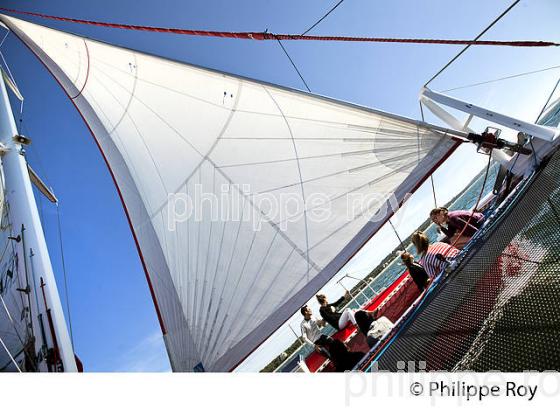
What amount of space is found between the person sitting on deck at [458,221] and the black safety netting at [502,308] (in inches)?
40.5

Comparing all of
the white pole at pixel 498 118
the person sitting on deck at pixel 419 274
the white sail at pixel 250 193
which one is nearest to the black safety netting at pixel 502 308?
the white pole at pixel 498 118

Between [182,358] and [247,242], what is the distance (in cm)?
141

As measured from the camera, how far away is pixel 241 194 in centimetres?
327

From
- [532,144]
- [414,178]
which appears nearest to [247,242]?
[414,178]

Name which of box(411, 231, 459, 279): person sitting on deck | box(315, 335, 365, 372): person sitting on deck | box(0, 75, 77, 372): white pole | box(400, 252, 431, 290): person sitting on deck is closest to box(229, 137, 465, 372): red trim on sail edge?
box(400, 252, 431, 290): person sitting on deck

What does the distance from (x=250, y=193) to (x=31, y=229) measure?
2.10 m

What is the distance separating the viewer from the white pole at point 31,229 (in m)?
2.33

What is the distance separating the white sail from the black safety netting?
1.32 meters

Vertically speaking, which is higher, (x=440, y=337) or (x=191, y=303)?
(x=191, y=303)

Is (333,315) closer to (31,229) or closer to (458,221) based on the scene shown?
(458,221)

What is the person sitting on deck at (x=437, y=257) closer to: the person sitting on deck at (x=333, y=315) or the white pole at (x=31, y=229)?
the person sitting on deck at (x=333, y=315)

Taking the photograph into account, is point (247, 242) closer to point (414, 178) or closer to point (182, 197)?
point (182, 197)

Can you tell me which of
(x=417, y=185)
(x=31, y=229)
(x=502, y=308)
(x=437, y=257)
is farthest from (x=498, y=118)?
(x=31, y=229)

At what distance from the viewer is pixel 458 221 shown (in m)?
2.91
